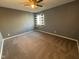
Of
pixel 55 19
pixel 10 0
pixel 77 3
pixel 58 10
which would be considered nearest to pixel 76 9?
pixel 77 3

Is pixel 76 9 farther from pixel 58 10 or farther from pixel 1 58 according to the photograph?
pixel 1 58

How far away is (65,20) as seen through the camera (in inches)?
187

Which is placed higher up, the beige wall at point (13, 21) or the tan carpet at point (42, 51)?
the beige wall at point (13, 21)

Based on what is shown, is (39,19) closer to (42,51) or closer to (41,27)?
(41,27)

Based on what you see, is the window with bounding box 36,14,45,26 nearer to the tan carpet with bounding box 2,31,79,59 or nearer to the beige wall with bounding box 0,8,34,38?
the beige wall with bounding box 0,8,34,38

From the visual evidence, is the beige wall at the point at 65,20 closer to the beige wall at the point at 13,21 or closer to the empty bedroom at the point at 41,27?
the empty bedroom at the point at 41,27

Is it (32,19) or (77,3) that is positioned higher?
(77,3)

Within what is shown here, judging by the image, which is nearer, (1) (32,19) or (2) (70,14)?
(2) (70,14)

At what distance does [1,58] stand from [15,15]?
406 cm

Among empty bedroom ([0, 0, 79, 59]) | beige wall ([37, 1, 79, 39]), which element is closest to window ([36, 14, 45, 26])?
empty bedroom ([0, 0, 79, 59])

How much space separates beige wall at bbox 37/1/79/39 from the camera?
4.12 metres

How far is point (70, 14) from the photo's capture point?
4406 mm

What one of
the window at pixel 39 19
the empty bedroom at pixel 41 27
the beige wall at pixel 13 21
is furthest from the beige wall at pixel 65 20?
the beige wall at pixel 13 21

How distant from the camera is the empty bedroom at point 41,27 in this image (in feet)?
10.6
